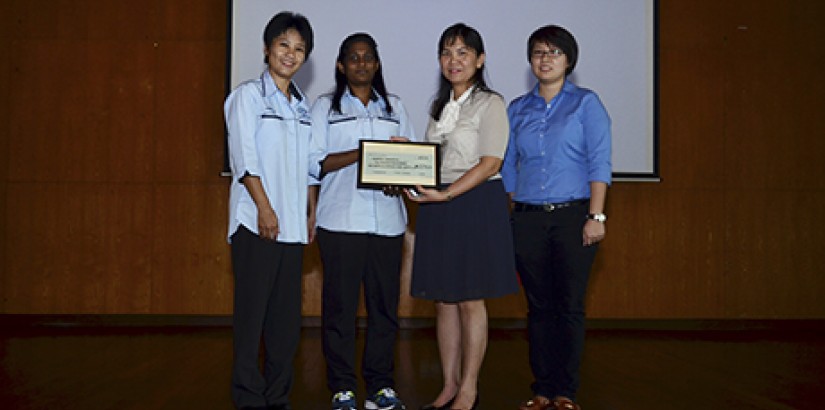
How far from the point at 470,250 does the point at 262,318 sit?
2.46ft

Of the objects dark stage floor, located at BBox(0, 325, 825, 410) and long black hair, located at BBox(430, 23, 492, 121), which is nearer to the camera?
long black hair, located at BBox(430, 23, 492, 121)

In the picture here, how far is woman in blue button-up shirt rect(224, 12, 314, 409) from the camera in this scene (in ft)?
7.66

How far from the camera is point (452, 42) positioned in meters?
2.41

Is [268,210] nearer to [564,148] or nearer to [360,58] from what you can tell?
[360,58]

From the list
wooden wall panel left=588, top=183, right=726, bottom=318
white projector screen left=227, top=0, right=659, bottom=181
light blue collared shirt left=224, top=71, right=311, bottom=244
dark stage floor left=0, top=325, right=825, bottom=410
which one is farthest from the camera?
wooden wall panel left=588, top=183, right=726, bottom=318

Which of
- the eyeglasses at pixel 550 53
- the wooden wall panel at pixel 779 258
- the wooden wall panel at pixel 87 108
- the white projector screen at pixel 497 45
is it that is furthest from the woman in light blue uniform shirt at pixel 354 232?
the wooden wall panel at pixel 779 258

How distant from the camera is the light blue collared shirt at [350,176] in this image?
8.23 feet

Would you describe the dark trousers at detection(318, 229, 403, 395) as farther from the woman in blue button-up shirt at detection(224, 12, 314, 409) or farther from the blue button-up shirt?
the blue button-up shirt

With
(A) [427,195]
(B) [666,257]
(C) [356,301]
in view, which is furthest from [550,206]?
(B) [666,257]

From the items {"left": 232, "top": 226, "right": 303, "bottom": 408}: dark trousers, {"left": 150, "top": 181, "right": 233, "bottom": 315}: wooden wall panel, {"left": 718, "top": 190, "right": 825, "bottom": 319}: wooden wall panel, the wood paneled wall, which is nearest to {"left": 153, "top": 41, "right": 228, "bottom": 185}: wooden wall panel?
the wood paneled wall

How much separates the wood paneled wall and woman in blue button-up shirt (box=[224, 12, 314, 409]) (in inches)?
92.1

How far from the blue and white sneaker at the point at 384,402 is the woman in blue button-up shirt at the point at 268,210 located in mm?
298

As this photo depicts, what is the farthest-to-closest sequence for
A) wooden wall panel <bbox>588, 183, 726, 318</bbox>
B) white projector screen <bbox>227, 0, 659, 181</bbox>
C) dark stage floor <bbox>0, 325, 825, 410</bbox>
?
wooden wall panel <bbox>588, 183, 726, 318</bbox> → white projector screen <bbox>227, 0, 659, 181</bbox> → dark stage floor <bbox>0, 325, 825, 410</bbox>

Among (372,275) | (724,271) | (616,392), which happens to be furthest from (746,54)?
(372,275)
